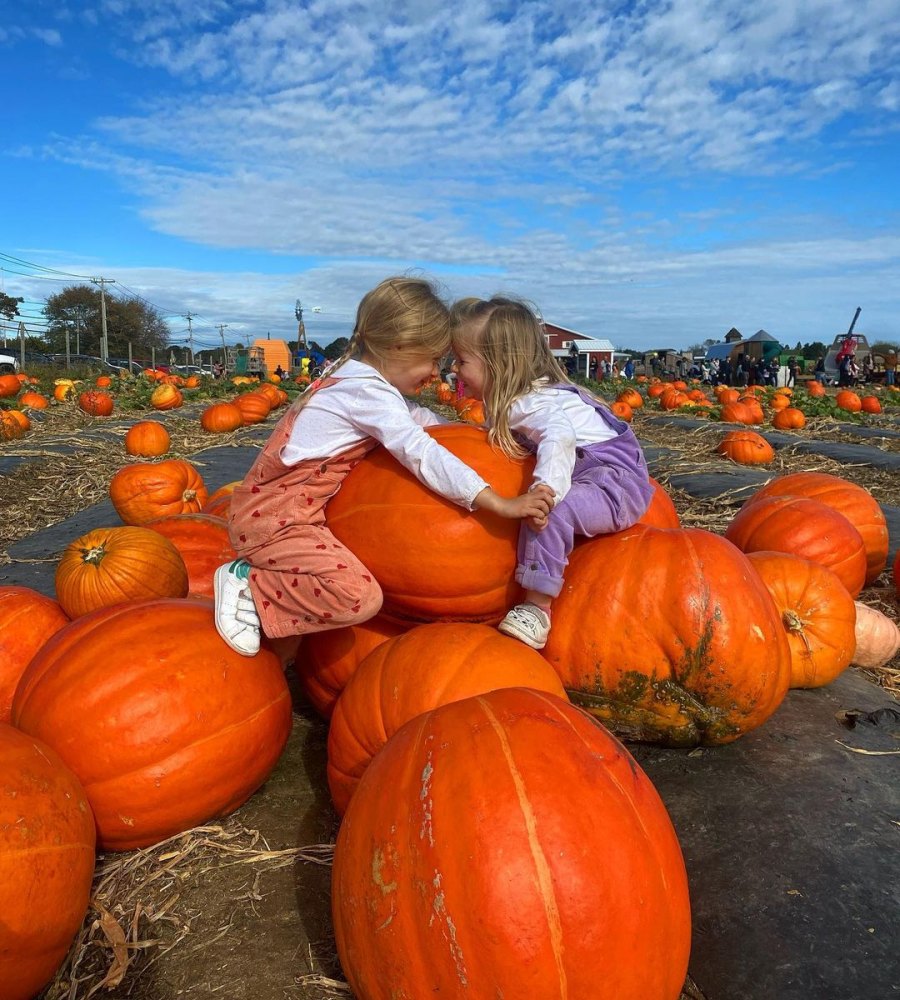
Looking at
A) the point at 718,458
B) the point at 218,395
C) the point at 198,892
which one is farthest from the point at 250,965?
the point at 218,395

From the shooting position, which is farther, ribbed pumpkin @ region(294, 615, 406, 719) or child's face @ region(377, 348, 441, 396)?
child's face @ region(377, 348, 441, 396)

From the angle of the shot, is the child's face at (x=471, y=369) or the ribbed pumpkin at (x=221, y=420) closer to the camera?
the child's face at (x=471, y=369)

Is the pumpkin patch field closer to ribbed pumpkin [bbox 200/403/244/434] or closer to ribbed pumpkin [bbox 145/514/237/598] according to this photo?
ribbed pumpkin [bbox 145/514/237/598]

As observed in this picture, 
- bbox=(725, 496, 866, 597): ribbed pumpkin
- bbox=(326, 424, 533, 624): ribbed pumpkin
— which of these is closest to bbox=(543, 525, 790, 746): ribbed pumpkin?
bbox=(326, 424, 533, 624): ribbed pumpkin

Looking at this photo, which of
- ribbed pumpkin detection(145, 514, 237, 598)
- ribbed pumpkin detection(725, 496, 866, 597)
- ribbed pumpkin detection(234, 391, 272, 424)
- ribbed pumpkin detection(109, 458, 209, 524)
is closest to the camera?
ribbed pumpkin detection(145, 514, 237, 598)

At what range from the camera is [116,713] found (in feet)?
7.66

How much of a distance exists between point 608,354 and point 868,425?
64543 mm

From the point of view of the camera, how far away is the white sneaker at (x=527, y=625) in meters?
2.68

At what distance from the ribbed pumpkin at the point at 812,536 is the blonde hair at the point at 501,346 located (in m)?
1.71

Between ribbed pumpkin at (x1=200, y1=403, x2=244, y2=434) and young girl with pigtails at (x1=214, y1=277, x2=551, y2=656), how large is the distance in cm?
1068

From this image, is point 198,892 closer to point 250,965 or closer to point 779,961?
point 250,965

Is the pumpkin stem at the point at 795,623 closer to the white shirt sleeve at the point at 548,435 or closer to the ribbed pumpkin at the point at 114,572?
the white shirt sleeve at the point at 548,435

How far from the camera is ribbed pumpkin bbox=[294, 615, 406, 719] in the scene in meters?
2.94

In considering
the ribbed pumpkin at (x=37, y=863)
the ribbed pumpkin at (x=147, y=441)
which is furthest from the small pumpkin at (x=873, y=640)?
the ribbed pumpkin at (x=147, y=441)
